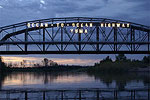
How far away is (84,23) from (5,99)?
34.5 meters

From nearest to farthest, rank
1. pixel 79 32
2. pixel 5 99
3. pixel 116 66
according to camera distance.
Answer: pixel 5 99, pixel 79 32, pixel 116 66

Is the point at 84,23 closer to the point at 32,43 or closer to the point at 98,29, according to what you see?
the point at 98,29

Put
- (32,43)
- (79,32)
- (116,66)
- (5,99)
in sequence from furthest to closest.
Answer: (116,66) < (79,32) < (32,43) < (5,99)

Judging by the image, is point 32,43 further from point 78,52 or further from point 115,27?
point 115,27

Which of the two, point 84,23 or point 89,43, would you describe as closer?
point 89,43

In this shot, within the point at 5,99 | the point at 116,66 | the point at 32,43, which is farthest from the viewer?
the point at 116,66

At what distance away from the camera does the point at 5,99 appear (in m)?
33.9

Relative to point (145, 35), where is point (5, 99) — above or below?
below

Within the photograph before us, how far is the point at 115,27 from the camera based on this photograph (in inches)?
2571

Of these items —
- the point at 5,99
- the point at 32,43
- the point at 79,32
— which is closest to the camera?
the point at 5,99

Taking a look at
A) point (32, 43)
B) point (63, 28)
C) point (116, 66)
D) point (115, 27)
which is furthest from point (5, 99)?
point (116, 66)

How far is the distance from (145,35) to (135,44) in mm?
4723

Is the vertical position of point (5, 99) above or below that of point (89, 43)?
below

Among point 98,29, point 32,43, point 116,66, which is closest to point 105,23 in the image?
point 98,29
